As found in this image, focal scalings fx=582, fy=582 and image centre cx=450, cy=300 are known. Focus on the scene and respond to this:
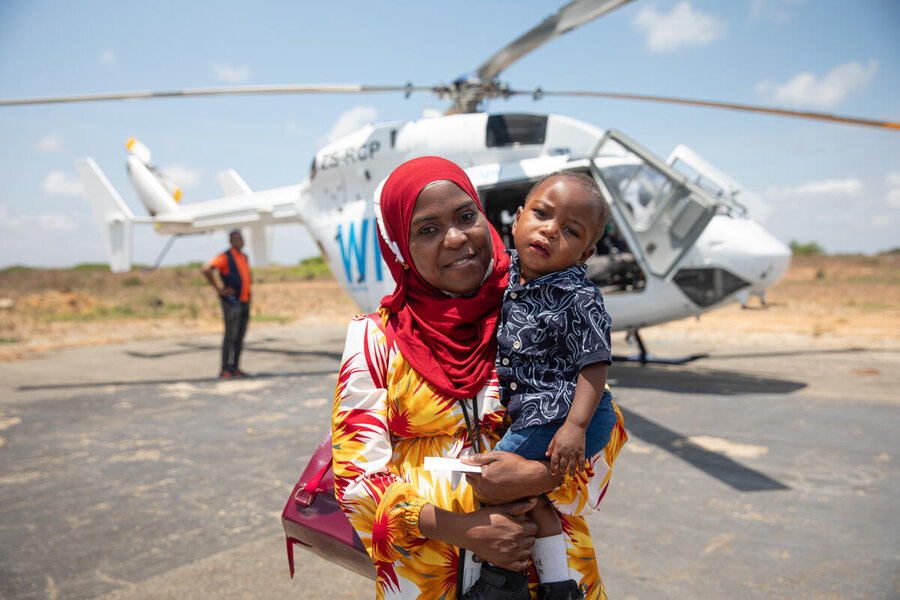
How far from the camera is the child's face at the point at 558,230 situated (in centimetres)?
130

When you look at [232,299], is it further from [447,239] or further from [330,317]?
[330,317]

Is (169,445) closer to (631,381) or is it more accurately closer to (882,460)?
(631,381)

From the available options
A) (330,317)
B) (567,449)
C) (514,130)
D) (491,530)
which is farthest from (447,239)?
(330,317)

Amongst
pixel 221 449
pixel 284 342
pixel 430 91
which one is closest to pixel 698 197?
pixel 430 91

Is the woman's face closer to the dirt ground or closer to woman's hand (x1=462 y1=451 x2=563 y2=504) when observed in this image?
woman's hand (x1=462 y1=451 x2=563 y2=504)

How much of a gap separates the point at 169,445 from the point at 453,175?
4.30m

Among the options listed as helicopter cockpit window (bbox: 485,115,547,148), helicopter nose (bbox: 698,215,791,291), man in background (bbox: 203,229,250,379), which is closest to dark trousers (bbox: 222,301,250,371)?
man in background (bbox: 203,229,250,379)

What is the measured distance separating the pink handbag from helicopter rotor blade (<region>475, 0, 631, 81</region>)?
4.21 m

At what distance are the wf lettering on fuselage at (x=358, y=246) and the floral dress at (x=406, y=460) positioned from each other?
5150mm

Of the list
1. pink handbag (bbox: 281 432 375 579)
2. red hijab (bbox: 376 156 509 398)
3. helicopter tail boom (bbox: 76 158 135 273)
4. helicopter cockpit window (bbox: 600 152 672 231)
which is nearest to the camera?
red hijab (bbox: 376 156 509 398)

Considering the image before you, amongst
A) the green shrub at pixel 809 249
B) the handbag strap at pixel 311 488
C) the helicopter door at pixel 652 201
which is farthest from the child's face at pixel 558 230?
the green shrub at pixel 809 249

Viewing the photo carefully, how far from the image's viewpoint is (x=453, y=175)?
1.30 meters

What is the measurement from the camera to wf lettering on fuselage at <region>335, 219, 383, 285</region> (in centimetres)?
647

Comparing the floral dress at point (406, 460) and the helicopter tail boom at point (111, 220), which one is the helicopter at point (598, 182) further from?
the helicopter tail boom at point (111, 220)
